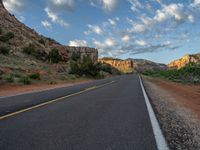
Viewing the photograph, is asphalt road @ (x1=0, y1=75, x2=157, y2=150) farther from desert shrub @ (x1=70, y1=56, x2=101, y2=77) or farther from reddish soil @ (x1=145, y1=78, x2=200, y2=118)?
desert shrub @ (x1=70, y1=56, x2=101, y2=77)

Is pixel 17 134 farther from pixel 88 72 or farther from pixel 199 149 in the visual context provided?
pixel 88 72

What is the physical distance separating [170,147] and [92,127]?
2193 millimetres

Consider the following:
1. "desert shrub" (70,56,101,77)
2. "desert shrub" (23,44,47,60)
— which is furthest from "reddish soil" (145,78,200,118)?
"desert shrub" (23,44,47,60)

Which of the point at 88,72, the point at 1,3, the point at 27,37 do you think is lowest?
the point at 88,72

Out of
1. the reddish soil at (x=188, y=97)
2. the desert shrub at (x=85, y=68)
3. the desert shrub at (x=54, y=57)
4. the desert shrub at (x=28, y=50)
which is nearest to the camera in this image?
the reddish soil at (x=188, y=97)

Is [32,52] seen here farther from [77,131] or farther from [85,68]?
[77,131]

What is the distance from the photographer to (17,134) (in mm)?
Answer: 5887

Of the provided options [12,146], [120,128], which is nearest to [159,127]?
[120,128]

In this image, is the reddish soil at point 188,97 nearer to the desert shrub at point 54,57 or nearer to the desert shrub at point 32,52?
the desert shrub at point 32,52

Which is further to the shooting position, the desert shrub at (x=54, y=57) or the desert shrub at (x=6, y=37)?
the desert shrub at (x=54, y=57)

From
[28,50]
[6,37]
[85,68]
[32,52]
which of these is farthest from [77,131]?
[6,37]

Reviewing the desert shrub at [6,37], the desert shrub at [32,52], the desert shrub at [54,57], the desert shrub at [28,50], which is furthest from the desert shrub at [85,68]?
the desert shrub at [6,37]

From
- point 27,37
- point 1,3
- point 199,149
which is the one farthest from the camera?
point 1,3

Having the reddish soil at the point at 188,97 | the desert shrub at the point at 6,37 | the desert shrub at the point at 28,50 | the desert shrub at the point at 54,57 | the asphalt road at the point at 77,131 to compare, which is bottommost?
the reddish soil at the point at 188,97
